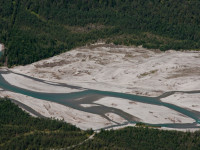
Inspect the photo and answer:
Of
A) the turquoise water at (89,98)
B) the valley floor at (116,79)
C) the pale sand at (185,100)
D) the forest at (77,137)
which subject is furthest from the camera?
the pale sand at (185,100)

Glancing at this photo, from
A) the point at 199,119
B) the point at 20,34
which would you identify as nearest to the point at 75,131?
the point at 199,119

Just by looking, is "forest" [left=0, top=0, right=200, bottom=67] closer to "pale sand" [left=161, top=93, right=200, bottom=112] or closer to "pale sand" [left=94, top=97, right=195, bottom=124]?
"pale sand" [left=161, top=93, right=200, bottom=112]

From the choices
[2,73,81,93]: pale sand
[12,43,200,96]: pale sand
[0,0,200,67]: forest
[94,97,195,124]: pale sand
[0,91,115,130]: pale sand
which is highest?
[0,0,200,67]: forest

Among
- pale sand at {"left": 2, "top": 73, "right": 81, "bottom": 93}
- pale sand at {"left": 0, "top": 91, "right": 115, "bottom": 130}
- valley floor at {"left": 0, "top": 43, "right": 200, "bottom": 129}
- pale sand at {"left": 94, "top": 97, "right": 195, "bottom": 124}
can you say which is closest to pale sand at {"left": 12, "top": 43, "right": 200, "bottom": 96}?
valley floor at {"left": 0, "top": 43, "right": 200, "bottom": 129}

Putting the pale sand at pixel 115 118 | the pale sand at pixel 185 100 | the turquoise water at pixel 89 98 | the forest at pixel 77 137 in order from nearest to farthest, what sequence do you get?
the forest at pixel 77 137 < the pale sand at pixel 115 118 < the turquoise water at pixel 89 98 < the pale sand at pixel 185 100

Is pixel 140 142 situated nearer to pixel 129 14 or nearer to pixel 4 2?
pixel 129 14

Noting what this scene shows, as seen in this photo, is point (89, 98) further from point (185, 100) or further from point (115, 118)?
point (185, 100)

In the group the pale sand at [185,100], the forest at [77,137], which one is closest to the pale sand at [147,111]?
the pale sand at [185,100]

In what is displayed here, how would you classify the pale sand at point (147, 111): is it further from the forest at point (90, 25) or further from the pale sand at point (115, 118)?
the forest at point (90, 25)
